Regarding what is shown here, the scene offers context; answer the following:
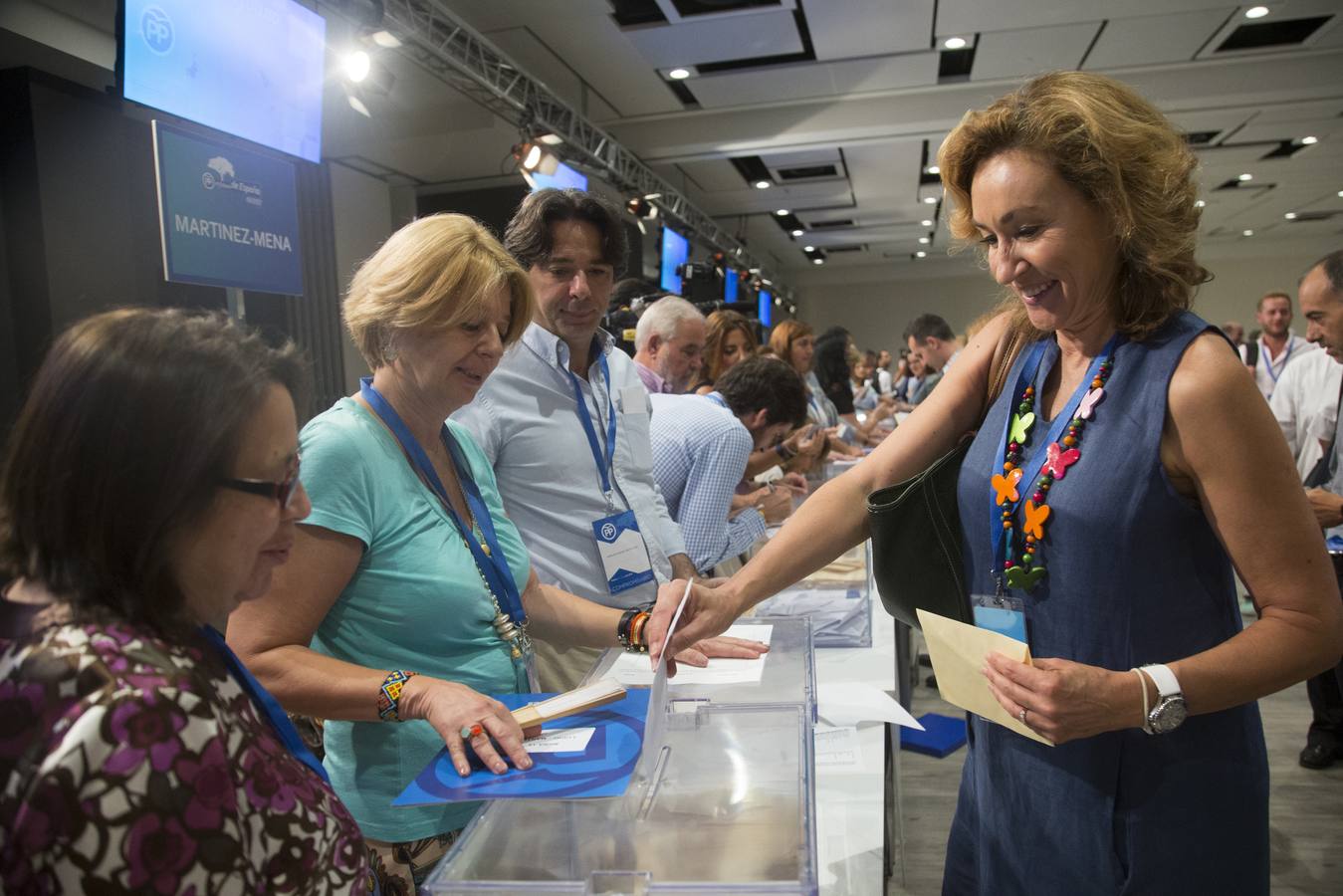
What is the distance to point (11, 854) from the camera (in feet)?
1.91

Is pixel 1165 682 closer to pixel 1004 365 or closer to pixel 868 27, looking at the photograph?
pixel 1004 365

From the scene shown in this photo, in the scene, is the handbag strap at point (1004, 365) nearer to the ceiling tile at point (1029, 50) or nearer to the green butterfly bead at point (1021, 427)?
the green butterfly bead at point (1021, 427)

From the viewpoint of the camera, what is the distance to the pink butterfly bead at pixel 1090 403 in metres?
1.04

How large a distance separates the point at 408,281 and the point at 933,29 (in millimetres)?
6296

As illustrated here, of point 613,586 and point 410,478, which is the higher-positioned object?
point 410,478

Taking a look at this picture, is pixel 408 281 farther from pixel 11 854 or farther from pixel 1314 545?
pixel 1314 545

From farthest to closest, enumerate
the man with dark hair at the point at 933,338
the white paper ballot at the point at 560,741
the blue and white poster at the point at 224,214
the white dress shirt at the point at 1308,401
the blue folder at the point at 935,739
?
the man with dark hair at the point at 933,338 < the white dress shirt at the point at 1308,401 < the blue folder at the point at 935,739 < the blue and white poster at the point at 224,214 < the white paper ballot at the point at 560,741

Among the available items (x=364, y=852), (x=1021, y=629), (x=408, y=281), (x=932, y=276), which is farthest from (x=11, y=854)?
(x=932, y=276)

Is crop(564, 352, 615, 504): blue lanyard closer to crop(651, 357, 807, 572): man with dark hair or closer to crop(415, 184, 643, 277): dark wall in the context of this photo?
crop(651, 357, 807, 572): man with dark hair

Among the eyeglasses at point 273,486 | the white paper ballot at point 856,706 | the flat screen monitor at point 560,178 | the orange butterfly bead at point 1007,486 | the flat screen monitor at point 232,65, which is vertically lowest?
the white paper ballot at point 856,706

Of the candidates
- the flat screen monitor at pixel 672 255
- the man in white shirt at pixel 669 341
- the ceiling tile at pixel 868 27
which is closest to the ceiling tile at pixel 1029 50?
the ceiling tile at pixel 868 27

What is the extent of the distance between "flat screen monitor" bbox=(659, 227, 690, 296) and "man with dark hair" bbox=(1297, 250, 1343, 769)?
24.4ft

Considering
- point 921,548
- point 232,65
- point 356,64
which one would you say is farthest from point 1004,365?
point 356,64

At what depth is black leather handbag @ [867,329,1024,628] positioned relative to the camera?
120cm
